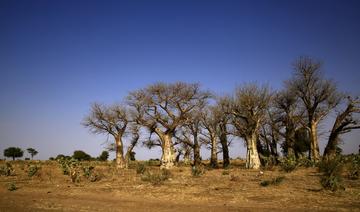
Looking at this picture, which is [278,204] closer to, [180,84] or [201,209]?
[201,209]

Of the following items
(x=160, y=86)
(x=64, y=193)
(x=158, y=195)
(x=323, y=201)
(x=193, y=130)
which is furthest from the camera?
(x=193, y=130)

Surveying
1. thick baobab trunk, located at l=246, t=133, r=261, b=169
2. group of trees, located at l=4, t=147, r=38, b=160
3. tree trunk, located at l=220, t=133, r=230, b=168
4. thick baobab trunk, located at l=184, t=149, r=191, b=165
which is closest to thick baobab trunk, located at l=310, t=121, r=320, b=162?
thick baobab trunk, located at l=246, t=133, r=261, b=169

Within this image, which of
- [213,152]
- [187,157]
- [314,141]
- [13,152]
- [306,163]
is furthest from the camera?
[13,152]

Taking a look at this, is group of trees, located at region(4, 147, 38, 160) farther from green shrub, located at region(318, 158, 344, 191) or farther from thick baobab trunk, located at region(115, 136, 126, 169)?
green shrub, located at region(318, 158, 344, 191)

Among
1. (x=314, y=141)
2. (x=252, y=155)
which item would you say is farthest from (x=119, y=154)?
(x=314, y=141)

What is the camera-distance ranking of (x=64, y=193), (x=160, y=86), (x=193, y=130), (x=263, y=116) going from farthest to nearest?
(x=193, y=130) → (x=160, y=86) → (x=263, y=116) → (x=64, y=193)

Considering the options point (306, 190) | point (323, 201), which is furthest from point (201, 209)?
point (306, 190)

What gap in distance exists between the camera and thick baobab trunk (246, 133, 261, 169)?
28.0 metres

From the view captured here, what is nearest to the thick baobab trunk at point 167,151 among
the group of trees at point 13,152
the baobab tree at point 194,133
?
the baobab tree at point 194,133

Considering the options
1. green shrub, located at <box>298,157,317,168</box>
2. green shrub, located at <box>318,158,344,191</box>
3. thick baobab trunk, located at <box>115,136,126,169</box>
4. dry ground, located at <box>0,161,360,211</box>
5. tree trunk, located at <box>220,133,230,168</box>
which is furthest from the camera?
thick baobab trunk, located at <box>115,136,126,169</box>

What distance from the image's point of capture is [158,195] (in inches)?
490

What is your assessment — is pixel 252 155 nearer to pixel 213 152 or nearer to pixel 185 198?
pixel 213 152

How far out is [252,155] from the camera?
1112 inches

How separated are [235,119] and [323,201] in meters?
19.3
